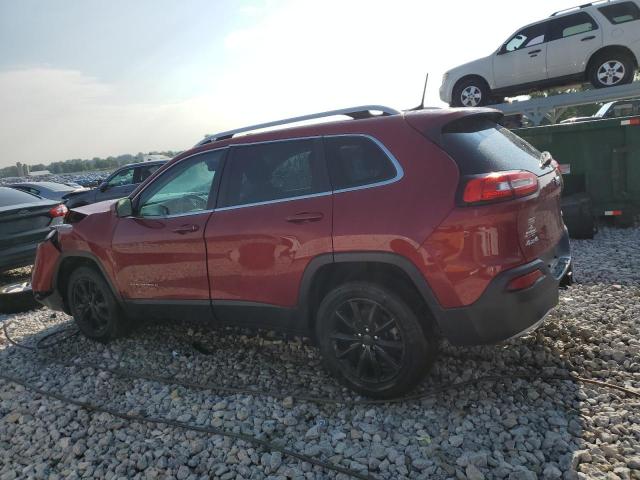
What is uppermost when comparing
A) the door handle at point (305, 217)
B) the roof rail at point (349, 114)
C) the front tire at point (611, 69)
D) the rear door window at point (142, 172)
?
the front tire at point (611, 69)

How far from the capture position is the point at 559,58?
8.88 m

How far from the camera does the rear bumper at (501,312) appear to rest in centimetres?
277

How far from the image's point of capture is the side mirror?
170 inches

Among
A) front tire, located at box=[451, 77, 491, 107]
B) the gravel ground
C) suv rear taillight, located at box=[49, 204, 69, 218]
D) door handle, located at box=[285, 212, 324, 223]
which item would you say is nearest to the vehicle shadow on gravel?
the gravel ground

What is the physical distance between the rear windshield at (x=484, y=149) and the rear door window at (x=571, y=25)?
6500 mm

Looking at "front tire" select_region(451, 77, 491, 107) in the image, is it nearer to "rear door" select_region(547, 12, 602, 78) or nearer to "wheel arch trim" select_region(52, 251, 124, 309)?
"rear door" select_region(547, 12, 602, 78)

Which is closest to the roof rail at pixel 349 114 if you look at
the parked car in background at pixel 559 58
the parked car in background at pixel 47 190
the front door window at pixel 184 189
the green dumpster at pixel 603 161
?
the front door window at pixel 184 189

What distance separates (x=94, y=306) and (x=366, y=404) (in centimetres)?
286

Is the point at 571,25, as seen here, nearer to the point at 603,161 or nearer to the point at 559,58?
the point at 559,58

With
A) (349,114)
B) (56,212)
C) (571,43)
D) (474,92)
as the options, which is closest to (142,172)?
(56,212)

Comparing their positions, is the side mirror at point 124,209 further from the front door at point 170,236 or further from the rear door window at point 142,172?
the rear door window at point 142,172

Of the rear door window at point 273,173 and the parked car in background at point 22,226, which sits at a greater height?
the rear door window at point 273,173

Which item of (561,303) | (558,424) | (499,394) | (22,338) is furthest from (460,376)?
(22,338)

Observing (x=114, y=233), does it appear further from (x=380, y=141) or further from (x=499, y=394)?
(x=499, y=394)
